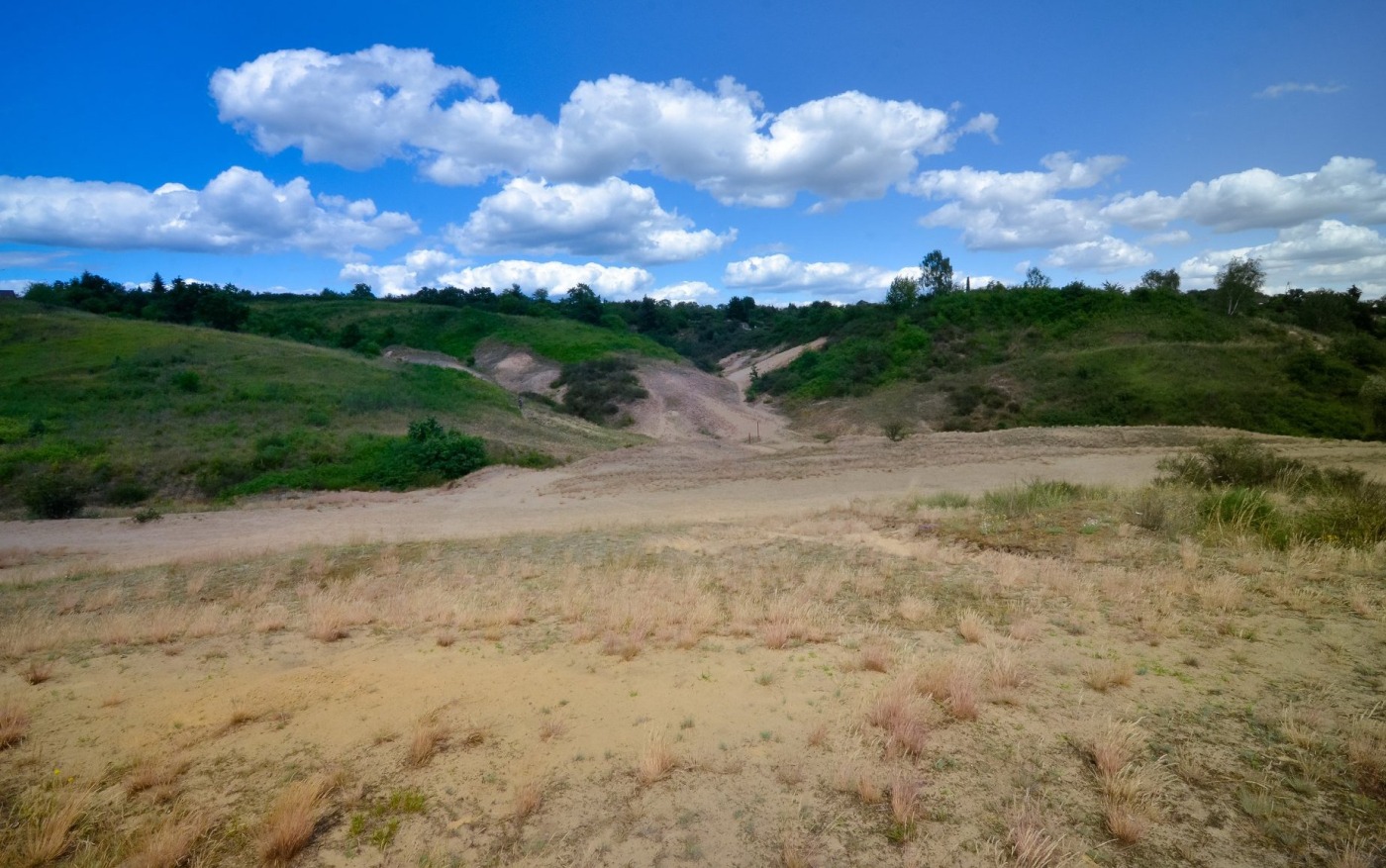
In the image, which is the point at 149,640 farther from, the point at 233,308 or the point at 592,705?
the point at 233,308

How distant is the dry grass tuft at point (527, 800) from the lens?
4.30 metres

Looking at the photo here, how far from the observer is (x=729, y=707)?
223 inches

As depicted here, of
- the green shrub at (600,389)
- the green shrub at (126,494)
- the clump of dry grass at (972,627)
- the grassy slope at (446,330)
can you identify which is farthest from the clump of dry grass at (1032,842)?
the grassy slope at (446,330)

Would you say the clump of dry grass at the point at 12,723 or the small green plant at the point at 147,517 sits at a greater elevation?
the clump of dry grass at the point at 12,723

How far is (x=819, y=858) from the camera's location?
3.88 metres

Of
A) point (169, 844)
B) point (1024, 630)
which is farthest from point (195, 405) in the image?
point (1024, 630)

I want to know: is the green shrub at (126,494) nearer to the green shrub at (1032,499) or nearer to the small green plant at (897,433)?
the green shrub at (1032,499)

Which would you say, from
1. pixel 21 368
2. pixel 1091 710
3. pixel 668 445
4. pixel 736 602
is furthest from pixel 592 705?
pixel 21 368

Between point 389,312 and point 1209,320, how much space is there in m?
80.7

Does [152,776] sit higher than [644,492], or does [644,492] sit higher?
[152,776]

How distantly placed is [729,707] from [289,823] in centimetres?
313

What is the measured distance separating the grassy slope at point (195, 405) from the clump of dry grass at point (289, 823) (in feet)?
84.3

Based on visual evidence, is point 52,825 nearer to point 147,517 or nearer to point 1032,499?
point 1032,499

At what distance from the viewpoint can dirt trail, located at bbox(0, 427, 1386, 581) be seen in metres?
17.4
